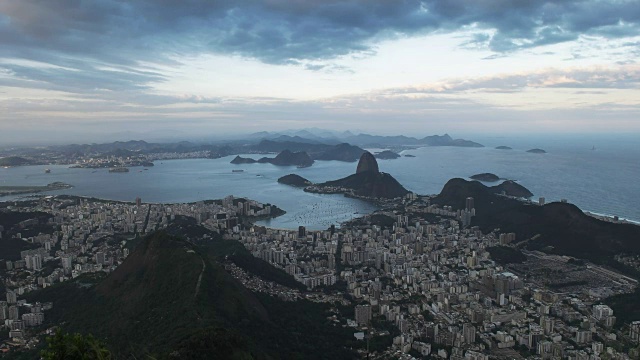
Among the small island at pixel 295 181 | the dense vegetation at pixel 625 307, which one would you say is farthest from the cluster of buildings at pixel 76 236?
the dense vegetation at pixel 625 307

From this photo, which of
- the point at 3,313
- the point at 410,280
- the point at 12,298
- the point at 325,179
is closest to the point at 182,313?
the point at 3,313

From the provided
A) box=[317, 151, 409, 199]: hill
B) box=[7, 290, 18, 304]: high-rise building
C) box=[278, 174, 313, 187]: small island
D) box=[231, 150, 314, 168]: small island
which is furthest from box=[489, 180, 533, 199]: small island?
box=[231, 150, 314, 168]: small island

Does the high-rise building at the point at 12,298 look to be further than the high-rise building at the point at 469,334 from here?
Yes

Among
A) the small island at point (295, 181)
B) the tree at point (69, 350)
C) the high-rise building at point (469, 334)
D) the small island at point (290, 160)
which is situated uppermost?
the tree at point (69, 350)

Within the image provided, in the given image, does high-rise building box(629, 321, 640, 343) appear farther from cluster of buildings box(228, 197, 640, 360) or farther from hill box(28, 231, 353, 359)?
hill box(28, 231, 353, 359)

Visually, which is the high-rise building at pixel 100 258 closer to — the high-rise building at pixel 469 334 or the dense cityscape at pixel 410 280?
the dense cityscape at pixel 410 280

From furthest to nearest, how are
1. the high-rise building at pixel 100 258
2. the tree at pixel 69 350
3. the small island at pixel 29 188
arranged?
the small island at pixel 29 188 → the high-rise building at pixel 100 258 → the tree at pixel 69 350

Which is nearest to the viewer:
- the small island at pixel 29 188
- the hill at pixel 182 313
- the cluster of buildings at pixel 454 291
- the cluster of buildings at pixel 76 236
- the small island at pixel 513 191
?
the hill at pixel 182 313

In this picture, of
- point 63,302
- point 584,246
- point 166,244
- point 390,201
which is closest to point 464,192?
point 390,201

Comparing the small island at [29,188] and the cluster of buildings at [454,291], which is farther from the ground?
the small island at [29,188]
